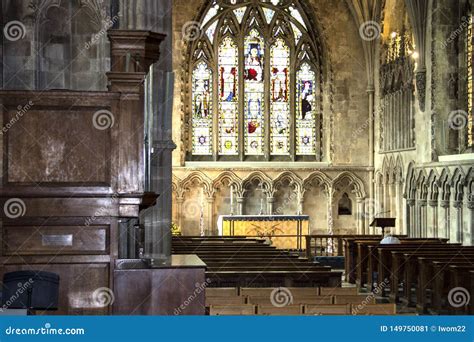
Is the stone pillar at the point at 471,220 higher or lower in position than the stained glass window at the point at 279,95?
lower

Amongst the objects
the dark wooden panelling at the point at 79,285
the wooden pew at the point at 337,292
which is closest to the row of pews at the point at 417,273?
the wooden pew at the point at 337,292

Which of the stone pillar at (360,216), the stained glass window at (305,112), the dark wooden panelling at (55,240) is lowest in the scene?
the stone pillar at (360,216)

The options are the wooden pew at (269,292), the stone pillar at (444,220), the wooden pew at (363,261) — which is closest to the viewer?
the wooden pew at (269,292)

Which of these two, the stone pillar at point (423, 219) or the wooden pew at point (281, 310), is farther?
the stone pillar at point (423, 219)

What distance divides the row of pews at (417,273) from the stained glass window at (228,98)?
421 inches

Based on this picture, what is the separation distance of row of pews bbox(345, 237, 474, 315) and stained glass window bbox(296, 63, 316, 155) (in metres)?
10.6

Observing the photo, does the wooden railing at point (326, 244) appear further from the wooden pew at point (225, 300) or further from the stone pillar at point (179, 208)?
the wooden pew at point (225, 300)

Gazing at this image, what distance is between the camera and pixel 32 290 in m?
6.67

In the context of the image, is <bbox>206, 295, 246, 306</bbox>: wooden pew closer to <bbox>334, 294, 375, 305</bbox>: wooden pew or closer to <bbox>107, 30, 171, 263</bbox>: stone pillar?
<bbox>334, 294, 375, 305</bbox>: wooden pew

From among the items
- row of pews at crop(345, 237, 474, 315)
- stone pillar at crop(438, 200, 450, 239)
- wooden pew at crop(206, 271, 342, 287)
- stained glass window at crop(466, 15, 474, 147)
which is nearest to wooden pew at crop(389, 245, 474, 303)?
row of pews at crop(345, 237, 474, 315)

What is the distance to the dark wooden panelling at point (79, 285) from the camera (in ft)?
25.4

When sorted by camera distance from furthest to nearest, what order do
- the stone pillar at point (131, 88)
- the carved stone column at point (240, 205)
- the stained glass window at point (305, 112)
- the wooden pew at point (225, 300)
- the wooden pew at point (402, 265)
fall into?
the stained glass window at point (305, 112)
the carved stone column at point (240, 205)
the wooden pew at point (402, 265)
the wooden pew at point (225, 300)
the stone pillar at point (131, 88)

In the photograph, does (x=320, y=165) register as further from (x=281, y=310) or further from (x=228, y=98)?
(x=281, y=310)

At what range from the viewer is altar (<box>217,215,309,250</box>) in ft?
93.5
